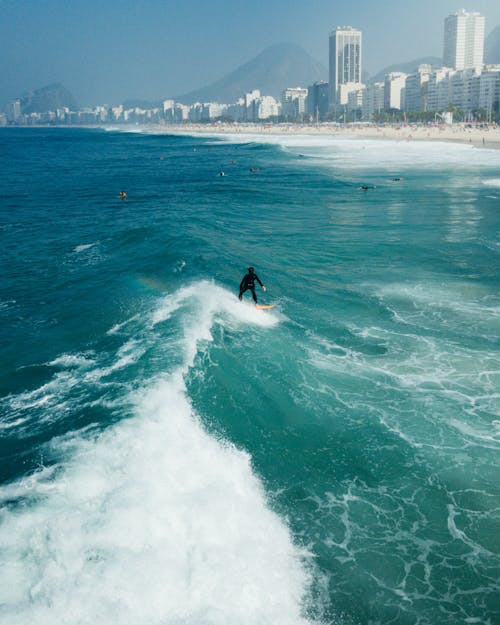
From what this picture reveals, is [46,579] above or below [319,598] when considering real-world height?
above

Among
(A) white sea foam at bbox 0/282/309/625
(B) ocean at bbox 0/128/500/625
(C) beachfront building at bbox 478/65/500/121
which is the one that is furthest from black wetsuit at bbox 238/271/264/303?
(C) beachfront building at bbox 478/65/500/121

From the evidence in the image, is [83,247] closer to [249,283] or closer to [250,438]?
[249,283]

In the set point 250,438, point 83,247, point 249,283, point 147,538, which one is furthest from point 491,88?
point 147,538

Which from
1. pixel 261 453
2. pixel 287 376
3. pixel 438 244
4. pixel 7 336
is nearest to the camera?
pixel 261 453

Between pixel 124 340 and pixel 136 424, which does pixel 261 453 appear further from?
pixel 124 340

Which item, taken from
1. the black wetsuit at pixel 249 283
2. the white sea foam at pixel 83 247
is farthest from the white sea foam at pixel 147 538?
the white sea foam at pixel 83 247

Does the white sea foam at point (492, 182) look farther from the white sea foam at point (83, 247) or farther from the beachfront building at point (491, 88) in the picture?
the beachfront building at point (491, 88)

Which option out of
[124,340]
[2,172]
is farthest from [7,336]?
[2,172]
